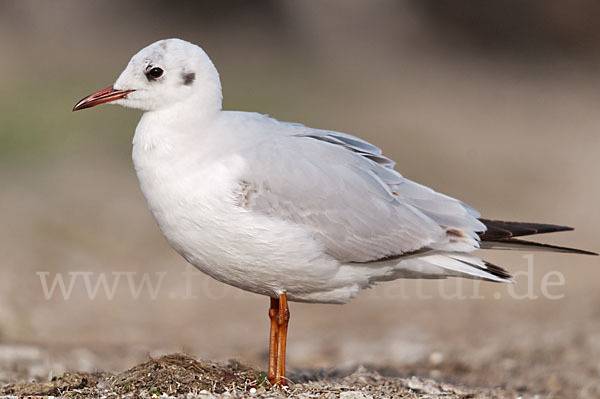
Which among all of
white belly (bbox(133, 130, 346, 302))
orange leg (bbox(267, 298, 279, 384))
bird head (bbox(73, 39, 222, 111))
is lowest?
orange leg (bbox(267, 298, 279, 384))

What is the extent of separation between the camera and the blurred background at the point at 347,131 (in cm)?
712

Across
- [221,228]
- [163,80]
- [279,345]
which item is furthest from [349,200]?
[163,80]

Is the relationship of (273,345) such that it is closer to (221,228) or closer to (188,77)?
(221,228)

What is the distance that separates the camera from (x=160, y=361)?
4.48m

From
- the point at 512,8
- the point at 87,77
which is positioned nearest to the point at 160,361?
the point at 87,77

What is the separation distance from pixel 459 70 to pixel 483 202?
35.0 ft

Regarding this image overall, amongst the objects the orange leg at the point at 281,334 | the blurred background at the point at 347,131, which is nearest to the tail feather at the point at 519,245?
the orange leg at the point at 281,334

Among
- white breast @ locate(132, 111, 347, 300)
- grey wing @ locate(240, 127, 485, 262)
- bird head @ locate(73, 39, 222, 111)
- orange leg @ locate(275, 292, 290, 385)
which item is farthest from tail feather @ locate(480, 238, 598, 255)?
bird head @ locate(73, 39, 222, 111)

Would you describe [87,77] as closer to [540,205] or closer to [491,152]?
[491,152]

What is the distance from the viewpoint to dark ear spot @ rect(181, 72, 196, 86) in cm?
448

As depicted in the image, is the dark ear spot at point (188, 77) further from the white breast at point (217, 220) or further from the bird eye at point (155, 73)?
the white breast at point (217, 220)

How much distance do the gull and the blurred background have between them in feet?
4.21

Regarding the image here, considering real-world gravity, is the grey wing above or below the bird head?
below

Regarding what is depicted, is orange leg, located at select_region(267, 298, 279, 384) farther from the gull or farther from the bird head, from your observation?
the bird head
